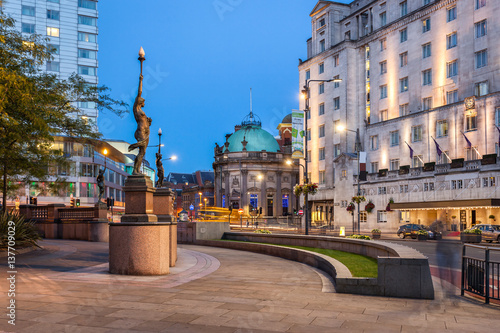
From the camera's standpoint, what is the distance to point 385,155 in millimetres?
66812

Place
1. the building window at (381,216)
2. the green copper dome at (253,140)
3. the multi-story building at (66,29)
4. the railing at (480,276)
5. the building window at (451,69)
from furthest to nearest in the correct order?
1. the green copper dome at (253,140)
2. the multi-story building at (66,29)
3. the building window at (381,216)
4. the building window at (451,69)
5. the railing at (480,276)

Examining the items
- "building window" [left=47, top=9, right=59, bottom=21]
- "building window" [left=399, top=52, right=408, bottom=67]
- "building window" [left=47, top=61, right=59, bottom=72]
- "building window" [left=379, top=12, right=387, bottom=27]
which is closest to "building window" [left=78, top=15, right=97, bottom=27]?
"building window" [left=47, top=9, right=59, bottom=21]

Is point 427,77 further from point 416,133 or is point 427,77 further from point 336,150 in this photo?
point 336,150

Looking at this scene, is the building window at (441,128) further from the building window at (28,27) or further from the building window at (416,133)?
the building window at (28,27)

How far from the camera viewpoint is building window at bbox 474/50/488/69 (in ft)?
177

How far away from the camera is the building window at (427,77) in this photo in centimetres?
6178

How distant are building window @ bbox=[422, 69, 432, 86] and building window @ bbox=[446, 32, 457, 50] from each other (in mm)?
3956

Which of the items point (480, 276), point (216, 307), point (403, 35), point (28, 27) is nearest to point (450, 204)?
point (403, 35)

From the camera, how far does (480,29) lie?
54.6 meters

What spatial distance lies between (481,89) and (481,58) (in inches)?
138

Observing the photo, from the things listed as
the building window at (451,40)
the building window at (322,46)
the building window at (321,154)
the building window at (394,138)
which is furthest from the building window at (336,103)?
the building window at (451,40)

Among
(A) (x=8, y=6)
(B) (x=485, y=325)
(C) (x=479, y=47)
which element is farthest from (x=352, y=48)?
(B) (x=485, y=325)

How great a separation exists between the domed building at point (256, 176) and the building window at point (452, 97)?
6493cm

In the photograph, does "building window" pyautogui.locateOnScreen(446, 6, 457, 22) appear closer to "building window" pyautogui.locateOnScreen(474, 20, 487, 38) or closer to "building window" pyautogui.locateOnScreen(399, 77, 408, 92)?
"building window" pyautogui.locateOnScreen(474, 20, 487, 38)
